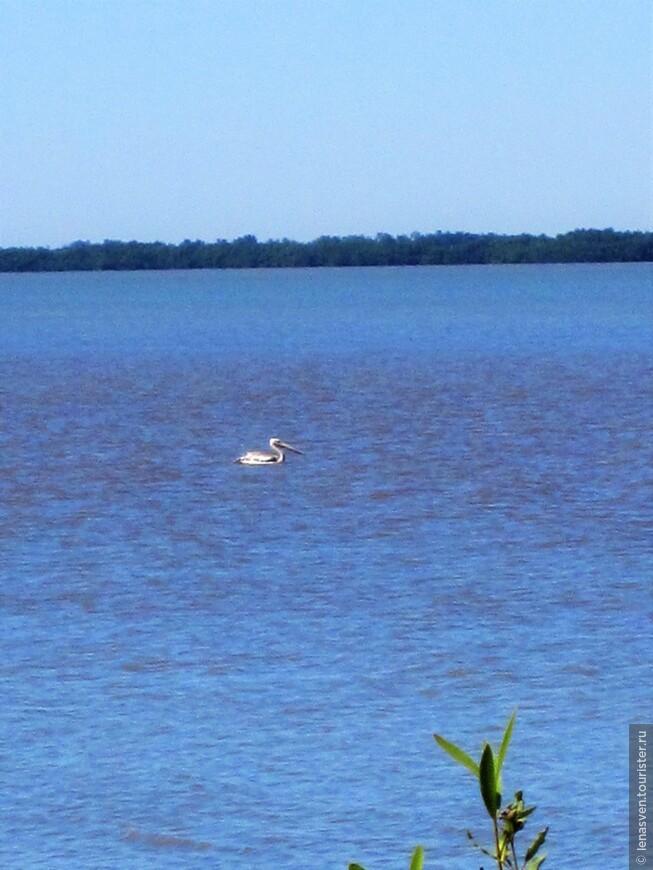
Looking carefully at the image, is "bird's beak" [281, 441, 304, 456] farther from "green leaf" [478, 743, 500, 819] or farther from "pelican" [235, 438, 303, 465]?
"green leaf" [478, 743, 500, 819]

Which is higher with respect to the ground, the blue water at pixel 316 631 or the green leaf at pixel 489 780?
the green leaf at pixel 489 780

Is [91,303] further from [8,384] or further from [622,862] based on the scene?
[622,862]

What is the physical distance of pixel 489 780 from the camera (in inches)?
122

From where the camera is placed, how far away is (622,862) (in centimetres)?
659

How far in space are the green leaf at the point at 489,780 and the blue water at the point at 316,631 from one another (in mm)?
3561

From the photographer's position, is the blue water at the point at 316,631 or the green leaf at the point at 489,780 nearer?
the green leaf at the point at 489,780

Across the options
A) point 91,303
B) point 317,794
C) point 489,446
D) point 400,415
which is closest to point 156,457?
point 489,446

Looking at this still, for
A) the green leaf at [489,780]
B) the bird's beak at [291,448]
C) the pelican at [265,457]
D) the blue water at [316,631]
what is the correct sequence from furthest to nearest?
1. the bird's beak at [291,448]
2. the pelican at [265,457]
3. the blue water at [316,631]
4. the green leaf at [489,780]

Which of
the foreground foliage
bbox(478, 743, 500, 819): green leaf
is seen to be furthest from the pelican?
bbox(478, 743, 500, 819): green leaf

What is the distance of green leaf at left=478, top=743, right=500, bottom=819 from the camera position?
307 cm

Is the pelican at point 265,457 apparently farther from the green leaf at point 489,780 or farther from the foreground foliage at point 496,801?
the green leaf at point 489,780

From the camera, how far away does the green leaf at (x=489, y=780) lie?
3.07 metres

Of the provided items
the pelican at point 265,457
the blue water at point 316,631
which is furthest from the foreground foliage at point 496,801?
the pelican at point 265,457

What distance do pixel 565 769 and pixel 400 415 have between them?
681 inches
